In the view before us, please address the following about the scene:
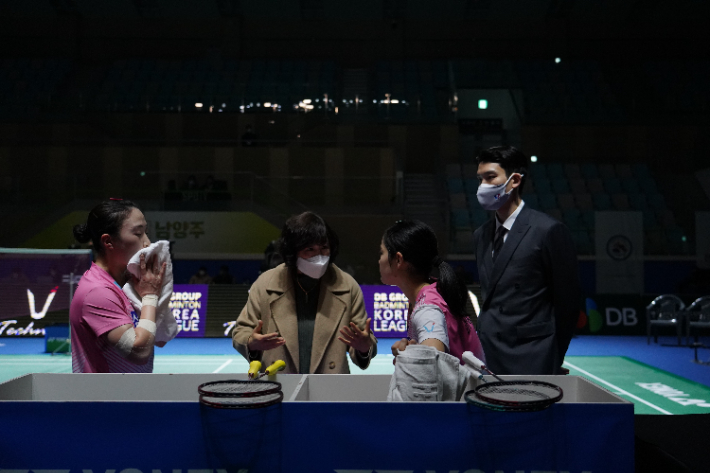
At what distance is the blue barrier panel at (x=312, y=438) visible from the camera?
2.26 metres

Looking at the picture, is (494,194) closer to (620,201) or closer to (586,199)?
(586,199)

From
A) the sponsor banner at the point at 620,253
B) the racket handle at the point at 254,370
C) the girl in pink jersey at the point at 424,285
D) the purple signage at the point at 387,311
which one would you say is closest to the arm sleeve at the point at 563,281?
the girl in pink jersey at the point at 424,285

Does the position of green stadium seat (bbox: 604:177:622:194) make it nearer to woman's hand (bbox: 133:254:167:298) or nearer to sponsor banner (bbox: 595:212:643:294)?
sponsor banner (bbox: 595:212:643:294)

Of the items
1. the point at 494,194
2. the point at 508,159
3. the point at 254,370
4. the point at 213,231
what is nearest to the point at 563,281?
the point at 494,194

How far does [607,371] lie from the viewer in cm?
983

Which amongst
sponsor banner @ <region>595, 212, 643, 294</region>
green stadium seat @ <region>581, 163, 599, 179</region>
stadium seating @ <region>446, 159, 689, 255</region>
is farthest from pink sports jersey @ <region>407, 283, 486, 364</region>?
green stadium seat @ <region>581, 163, 599, 179</region>

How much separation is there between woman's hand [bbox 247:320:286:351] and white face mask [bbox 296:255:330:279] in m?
0.37

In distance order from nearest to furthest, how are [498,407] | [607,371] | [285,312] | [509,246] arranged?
[498,407] < [285,312] < [509,246] < [607,371]

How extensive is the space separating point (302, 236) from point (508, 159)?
56.1 inches

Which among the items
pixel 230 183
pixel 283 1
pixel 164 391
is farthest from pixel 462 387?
pixel 283 1

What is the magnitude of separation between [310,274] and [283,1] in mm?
21786

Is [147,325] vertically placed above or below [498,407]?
above

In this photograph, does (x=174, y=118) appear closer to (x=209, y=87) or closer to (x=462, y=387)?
(x=209, y=87)

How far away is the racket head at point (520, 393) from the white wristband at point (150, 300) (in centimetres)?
144
